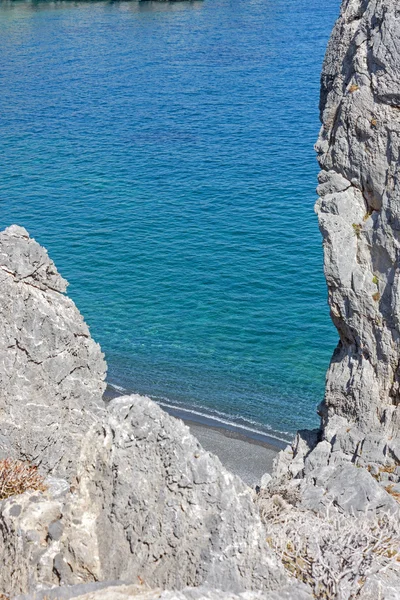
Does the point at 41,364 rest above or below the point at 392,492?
above

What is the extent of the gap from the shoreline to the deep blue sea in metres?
0.90

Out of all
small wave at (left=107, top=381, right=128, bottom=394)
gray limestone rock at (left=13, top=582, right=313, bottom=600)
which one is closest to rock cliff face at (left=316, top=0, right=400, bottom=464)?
gray limestone rock at (left=13, top=582, right=313, bottom=600)

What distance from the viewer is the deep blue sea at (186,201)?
47.8m

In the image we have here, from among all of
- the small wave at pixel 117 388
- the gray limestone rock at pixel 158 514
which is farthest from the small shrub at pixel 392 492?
the small wave at pixel 117 388

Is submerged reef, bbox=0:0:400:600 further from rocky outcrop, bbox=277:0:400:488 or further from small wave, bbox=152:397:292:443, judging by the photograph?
small wave, bbox=152:397:292:443

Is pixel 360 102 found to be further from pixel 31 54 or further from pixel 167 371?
pixel 31 54

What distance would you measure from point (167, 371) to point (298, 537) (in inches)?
1268

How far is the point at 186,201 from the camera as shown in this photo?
69.8m

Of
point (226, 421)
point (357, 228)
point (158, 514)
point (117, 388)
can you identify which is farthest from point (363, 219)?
point (117, 388)

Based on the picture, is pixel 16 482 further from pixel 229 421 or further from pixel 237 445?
pixel 229 421

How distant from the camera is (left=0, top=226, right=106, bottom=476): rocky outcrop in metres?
20.2

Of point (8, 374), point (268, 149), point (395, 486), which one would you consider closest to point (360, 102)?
point (395, 486)

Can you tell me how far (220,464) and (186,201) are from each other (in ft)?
187

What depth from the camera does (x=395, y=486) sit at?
2130 centimetres
